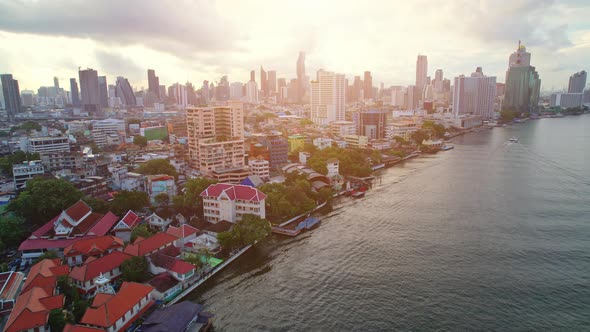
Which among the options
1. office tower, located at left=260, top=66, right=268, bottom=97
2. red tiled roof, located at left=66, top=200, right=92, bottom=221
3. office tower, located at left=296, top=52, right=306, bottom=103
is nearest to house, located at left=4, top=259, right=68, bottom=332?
red tiled roof, located at left=66, top=200, right=92, bottom=221

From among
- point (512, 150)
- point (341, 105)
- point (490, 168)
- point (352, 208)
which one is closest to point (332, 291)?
point (352, 208)

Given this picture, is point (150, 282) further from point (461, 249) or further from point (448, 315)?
point (461, 249)

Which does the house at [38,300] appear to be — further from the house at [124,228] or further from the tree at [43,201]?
the tree at [43,201]

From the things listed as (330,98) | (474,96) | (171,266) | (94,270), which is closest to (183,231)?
(171,266)

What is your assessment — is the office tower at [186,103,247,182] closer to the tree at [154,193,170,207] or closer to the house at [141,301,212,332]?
the tree at [154,193,170,207]

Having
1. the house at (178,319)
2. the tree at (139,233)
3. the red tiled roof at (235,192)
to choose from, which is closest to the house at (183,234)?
the tree at (139,233)
